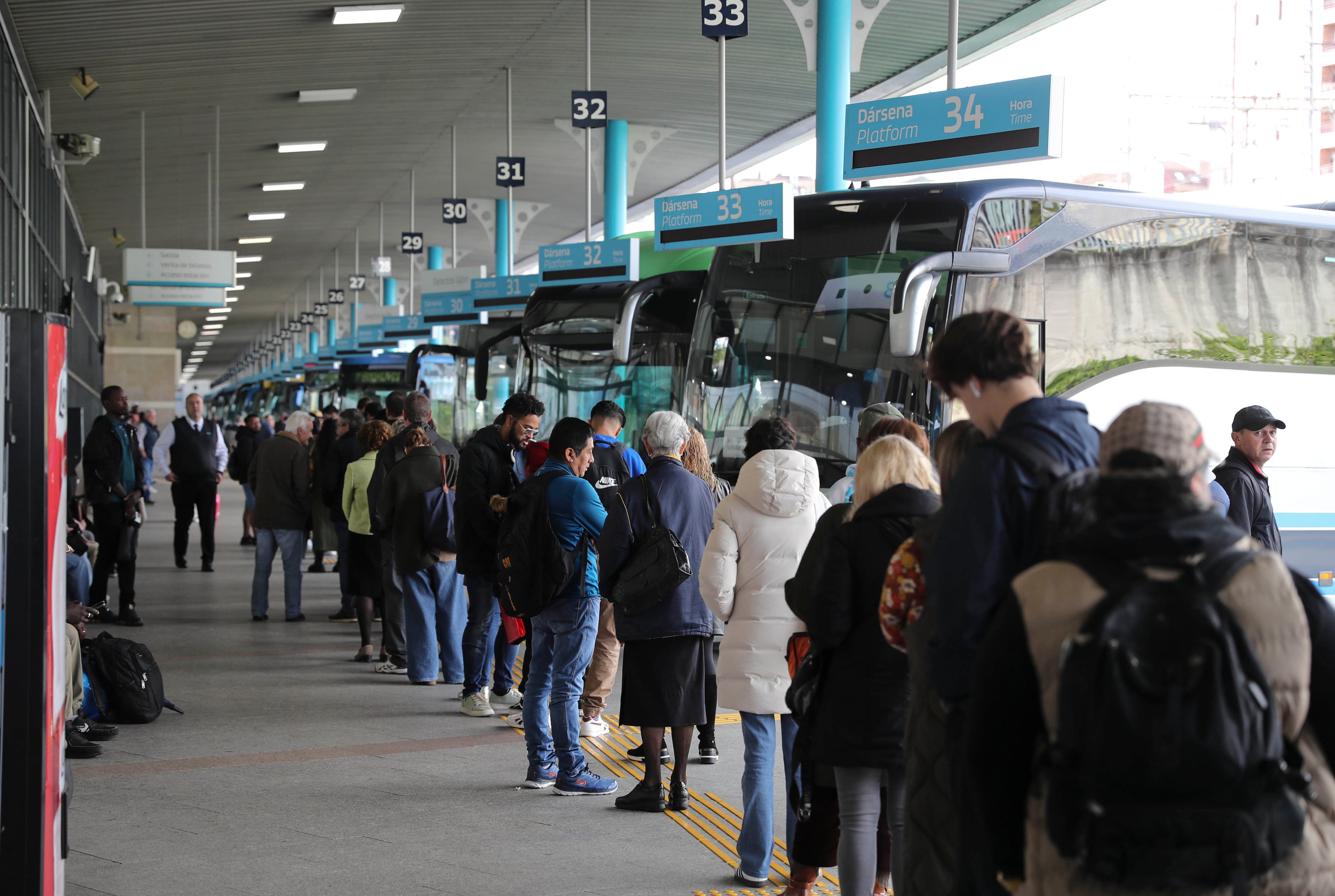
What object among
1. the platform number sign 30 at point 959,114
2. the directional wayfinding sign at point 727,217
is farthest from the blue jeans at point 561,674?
the platform number sign 30 at point 959,114

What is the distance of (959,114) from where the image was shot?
31.3ft

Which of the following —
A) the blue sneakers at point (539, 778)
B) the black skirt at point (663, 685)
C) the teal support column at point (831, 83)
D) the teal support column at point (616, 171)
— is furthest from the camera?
the teal support column at point (616, 171)

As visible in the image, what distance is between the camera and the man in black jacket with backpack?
734cm

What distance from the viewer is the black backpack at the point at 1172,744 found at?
2072 millimetres

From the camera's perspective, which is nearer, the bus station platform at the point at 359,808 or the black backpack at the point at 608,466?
the bus station platform at the point at 359,808

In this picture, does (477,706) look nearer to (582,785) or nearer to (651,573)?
(582,785)

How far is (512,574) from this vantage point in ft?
19.0

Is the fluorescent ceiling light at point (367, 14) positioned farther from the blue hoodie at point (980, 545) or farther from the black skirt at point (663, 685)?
the blue hoodie at point (980, 545)

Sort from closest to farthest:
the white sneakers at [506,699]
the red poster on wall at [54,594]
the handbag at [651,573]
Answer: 1. the red poster on wall at [54,594]
2. the handbag at [651,573]
3. the white sneakers at [506,699]

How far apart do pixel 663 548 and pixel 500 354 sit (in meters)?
15.2

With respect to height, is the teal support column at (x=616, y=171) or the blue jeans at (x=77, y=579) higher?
the teal support column at (x=616, y=171)

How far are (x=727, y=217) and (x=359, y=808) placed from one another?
20.8 feet

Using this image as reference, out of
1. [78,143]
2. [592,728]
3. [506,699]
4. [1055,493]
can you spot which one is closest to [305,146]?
[78,143]

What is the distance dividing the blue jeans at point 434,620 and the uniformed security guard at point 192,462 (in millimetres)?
5489
